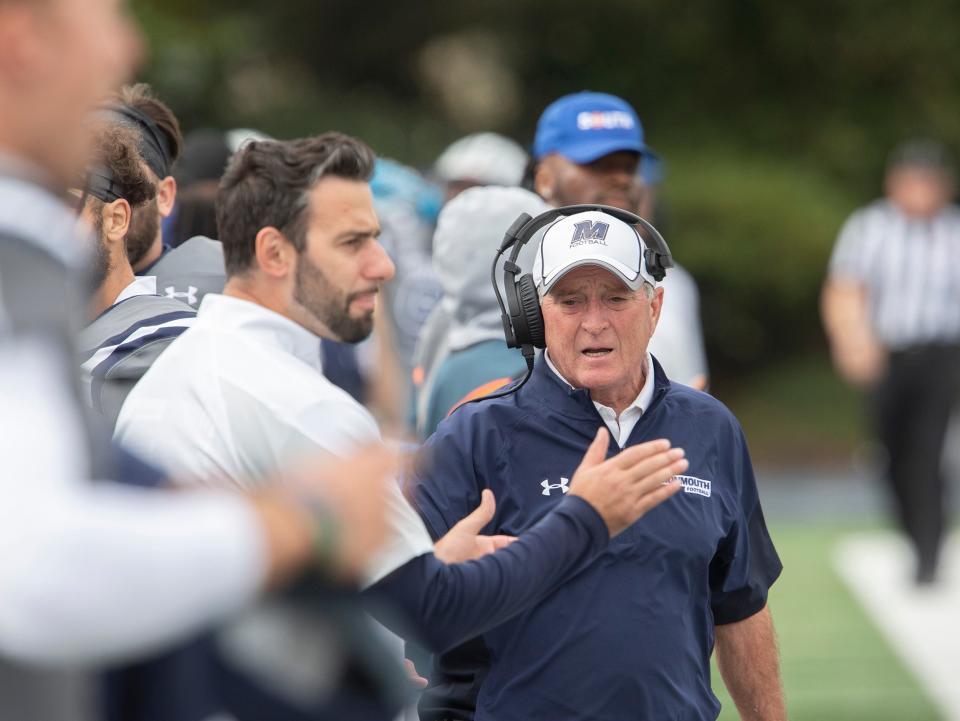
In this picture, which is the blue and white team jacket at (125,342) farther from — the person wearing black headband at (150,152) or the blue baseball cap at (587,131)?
the blue baseball cap at (587,131)

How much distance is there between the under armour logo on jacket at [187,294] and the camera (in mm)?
4363

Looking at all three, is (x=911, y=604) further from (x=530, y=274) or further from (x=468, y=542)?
(x=468, y=542)

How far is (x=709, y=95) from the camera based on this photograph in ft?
75.6

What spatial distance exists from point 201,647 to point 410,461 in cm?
71

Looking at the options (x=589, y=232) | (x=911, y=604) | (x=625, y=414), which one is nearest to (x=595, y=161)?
(x=589, y=232)

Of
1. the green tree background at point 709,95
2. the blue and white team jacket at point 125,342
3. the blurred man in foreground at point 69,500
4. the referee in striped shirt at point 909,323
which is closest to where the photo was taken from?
the blurred man in foreground at point 69,500

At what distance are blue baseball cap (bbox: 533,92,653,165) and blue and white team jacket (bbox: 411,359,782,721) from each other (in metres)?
2.22

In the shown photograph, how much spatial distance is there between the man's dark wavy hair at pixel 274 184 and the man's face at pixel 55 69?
1682 millimetres

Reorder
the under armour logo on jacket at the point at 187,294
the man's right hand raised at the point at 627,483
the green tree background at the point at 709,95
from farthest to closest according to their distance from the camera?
the green tree background at the point at 709,95 → the under armour logo on jacket at the point at 187,294 → the man's right hand raised at the point at 627,483

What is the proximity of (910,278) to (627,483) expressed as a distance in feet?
28.9

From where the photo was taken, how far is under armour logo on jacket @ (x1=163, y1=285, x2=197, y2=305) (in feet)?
14.3

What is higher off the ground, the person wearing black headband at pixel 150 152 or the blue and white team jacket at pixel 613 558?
the person wearing black headband at pixel 150 152

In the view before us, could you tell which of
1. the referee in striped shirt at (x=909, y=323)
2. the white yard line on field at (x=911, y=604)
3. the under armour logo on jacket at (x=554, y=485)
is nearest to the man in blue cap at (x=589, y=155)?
the under armour logo on jacket at (x=554, y=485)

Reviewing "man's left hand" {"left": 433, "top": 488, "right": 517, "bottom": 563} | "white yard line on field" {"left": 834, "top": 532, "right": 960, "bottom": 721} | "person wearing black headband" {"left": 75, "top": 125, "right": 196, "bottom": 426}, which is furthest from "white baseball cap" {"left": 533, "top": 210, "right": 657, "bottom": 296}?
"white yard line on field" {"left": 834, "top": 532, "right": 960, "bottom": 721}
